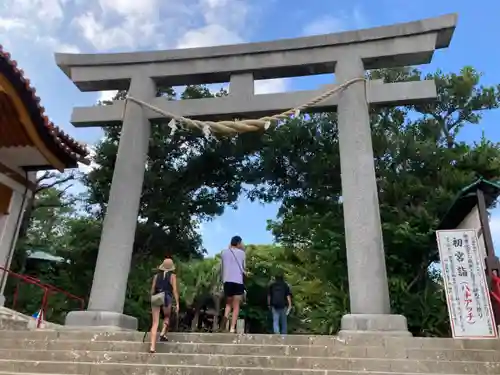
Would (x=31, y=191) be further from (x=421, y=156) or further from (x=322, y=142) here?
(x=421, y=156)

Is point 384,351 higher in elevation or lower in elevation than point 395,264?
lower

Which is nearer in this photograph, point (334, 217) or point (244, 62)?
point (244, 62)

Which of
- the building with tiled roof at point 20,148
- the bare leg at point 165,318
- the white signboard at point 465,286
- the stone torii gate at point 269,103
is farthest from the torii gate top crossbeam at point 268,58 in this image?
the bare leg at point 165,318

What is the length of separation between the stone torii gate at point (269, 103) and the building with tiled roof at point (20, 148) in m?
0.97

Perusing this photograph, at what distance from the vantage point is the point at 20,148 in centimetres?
995

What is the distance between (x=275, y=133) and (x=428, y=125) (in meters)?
3.89

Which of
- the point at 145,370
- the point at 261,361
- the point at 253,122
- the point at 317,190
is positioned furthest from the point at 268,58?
the point at 145,370

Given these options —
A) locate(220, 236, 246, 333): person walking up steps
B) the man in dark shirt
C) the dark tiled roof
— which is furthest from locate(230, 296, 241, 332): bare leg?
the dark tiled roof

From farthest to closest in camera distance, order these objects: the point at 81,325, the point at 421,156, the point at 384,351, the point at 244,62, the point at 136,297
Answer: the point at 136,297 → the point at 421,156 → the point at 244,62 → the point at 81,325 → the point at 384,351

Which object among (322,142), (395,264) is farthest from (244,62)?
(395,264)

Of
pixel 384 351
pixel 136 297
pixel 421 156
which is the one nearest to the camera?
pixel 384 351

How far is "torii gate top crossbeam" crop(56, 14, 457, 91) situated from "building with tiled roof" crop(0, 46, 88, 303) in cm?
110

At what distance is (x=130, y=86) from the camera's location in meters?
8.76

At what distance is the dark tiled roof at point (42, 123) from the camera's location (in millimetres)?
8023
